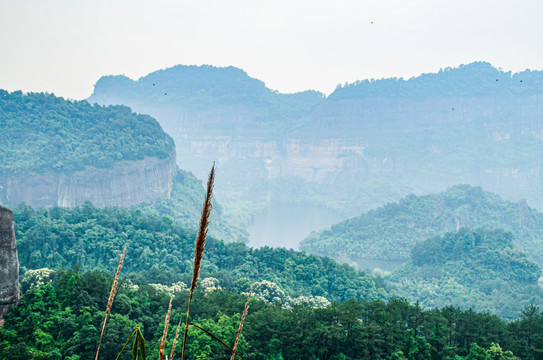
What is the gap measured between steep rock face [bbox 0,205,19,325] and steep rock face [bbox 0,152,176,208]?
42191 millimetres

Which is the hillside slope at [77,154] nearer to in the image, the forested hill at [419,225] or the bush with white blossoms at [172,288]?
the forested hill at [419,225]

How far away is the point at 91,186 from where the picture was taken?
2520 inches

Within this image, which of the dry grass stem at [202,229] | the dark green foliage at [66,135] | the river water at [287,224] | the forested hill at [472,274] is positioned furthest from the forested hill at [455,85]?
the dry grass stem at [202,229]

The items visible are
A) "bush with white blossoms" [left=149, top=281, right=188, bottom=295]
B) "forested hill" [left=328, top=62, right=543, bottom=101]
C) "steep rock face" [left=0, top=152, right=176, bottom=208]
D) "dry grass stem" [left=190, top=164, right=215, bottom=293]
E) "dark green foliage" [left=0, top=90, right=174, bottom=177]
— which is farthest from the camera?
"forested hill" [left=328, top=62, right=543, bottom=101]

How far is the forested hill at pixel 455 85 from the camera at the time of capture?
161 meters

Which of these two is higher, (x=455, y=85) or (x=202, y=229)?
(x=455, y=85)

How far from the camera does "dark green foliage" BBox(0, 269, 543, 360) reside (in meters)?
19.4

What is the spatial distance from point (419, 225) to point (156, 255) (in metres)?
50.5

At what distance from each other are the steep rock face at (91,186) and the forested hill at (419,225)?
26.3m

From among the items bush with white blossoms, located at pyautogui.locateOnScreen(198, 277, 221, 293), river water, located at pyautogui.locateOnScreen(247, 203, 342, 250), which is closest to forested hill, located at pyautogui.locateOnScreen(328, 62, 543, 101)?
river water, located at pyautogui.locateOnScreen(247, 203, 342, 250)

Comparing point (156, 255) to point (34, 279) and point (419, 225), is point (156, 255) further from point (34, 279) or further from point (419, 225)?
point (419, 225)

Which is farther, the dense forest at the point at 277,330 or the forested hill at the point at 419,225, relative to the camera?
the forested hill at the point at 419,225

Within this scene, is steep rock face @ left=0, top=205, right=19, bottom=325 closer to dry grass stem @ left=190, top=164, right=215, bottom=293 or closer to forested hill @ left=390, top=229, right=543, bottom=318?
dry grass stem @ left=190, top=164, right=215, bottom=293

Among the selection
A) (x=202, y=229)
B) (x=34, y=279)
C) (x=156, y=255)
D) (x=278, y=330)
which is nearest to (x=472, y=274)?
(x=156, y=255)
